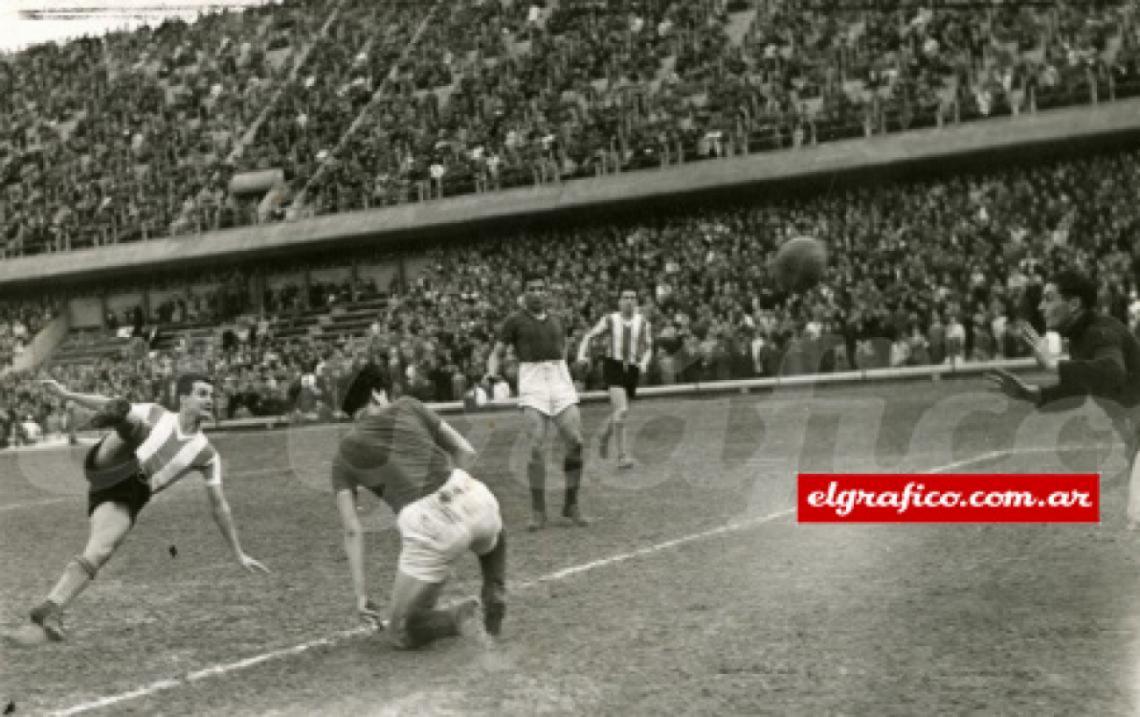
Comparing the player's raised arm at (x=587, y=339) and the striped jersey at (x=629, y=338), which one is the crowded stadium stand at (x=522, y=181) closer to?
the striped jersey at (x=629, y=338)

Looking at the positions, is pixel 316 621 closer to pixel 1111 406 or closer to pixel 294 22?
pixel 1111 406

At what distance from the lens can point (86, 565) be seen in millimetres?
7453

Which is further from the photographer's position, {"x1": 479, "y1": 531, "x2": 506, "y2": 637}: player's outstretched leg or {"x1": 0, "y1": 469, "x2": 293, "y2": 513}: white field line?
{"x1": 0, "y1": 469, "x2": 293, "y2": 513}: white field line

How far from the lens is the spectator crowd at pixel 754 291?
80.8 ft

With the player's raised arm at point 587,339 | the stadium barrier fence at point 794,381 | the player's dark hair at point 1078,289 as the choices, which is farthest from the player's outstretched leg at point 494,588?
the stadium barrier fence at point 794,381

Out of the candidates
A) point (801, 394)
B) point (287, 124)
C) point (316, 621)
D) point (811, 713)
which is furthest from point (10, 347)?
point (811, 713)

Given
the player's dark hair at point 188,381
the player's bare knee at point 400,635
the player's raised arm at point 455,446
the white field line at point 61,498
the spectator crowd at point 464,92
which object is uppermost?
the spectator crowd at point 464,92

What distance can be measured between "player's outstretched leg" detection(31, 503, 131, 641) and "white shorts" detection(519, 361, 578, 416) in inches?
156

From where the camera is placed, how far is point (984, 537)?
29.9ft

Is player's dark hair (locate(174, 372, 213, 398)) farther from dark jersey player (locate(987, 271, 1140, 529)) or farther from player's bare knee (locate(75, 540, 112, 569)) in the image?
dark jersey player (locate(987, 271, 1140, 529))

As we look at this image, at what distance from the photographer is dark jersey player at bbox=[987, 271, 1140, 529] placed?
6.99 m

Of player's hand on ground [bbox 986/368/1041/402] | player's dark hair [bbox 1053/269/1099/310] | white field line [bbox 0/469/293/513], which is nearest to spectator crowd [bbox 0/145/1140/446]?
white field line [bbox 0/469/293/513]
